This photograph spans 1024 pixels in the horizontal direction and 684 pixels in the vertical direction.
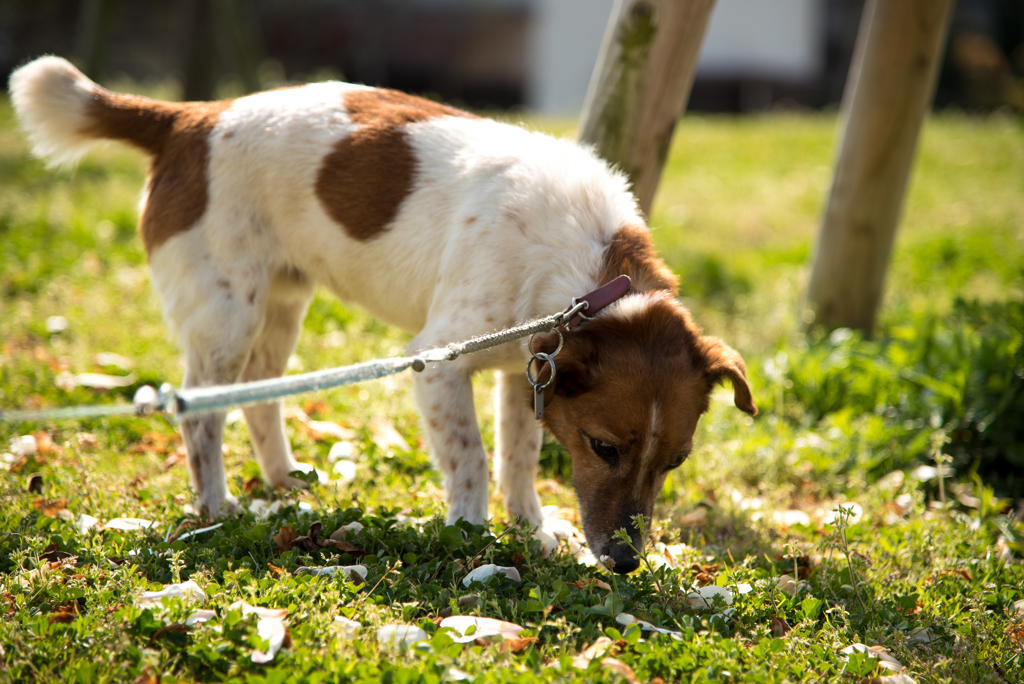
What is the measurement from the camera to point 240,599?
243 cm

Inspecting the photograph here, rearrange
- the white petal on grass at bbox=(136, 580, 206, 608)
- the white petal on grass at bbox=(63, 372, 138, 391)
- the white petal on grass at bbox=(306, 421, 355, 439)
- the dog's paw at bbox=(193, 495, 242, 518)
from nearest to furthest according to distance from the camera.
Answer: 1. the white petal on grass at bbox=(136, 580, 206, 608)
2. the dog's paw at bbox=(193, 495, 242, 518)
3. the white petal on grass at bbox=(306, 421, 355, 439)
4. the white petal on grass at bbox=(63, 372, 138, 391)

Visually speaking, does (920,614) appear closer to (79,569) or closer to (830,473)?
(830,473)

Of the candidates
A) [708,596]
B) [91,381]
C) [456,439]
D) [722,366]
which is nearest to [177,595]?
[456,439]

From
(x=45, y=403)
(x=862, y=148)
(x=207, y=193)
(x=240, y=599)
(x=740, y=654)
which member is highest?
(x=862, y=148)

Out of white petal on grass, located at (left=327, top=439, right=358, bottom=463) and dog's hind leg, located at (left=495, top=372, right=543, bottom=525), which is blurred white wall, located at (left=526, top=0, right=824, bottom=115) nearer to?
white petal on grass, located at (left=327, top=439, right=358, bottom=463)

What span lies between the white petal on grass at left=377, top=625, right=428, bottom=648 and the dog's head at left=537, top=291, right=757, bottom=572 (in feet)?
2.48

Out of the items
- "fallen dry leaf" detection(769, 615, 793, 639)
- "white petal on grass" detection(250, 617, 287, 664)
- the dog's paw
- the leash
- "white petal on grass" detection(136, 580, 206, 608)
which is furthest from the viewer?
the dog's paw

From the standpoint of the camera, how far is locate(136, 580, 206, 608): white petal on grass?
239cm

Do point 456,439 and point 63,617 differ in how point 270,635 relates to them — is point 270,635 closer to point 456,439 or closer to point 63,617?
point 63,617

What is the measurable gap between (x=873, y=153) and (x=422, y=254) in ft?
12.1

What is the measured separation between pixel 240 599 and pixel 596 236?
1.77m

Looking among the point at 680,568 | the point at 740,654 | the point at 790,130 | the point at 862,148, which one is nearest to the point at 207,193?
the point at 680,568

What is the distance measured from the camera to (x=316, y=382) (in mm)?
2260

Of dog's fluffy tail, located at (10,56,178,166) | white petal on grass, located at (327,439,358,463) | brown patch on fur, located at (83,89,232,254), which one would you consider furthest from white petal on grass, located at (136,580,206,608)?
dog's fluffy tail, located at (10,56,178,166)
